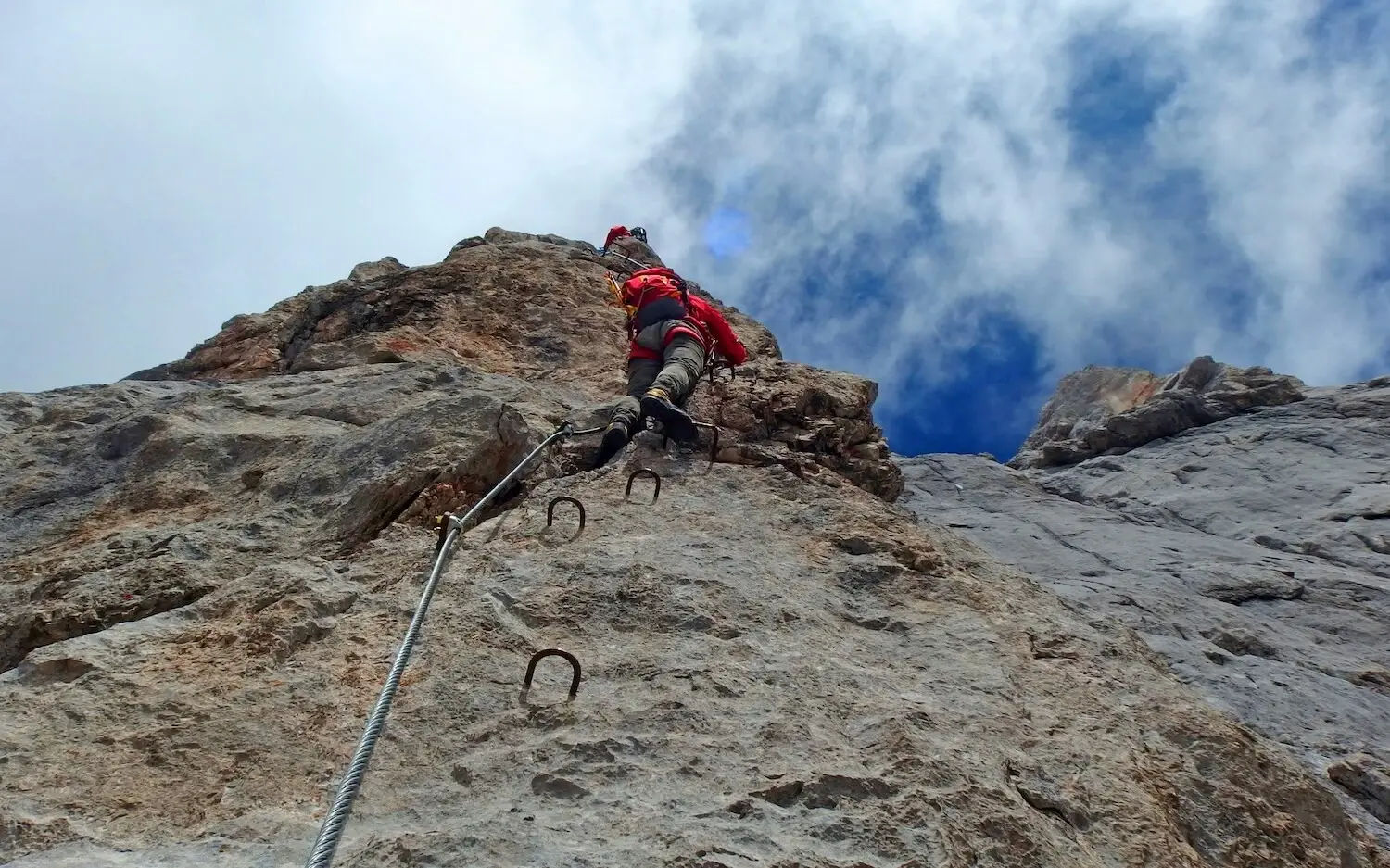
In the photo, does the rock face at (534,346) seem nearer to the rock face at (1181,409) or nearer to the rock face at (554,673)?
the rock face at (554,673)

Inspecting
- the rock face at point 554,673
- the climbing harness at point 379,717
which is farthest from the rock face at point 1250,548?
the climbing harness at point 379,717

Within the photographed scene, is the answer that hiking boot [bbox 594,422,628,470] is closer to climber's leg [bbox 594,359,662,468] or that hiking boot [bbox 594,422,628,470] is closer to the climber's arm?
climber's leg [bbox 594,359,662,468]

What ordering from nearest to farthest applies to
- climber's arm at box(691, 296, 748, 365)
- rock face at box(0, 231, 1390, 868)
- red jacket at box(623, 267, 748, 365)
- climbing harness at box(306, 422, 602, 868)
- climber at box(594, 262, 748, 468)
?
climbing harness at box(306, 422, 602, 868) → rock face at box(0, 231, 1390, 868) → climber at box(594, 262, 748, 468) → red jacket at box(623, 267, 748, 365) → climber's arm at box(691, 296, 748, 365)

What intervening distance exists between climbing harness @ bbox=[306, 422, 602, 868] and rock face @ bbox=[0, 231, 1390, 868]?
0.30 feet

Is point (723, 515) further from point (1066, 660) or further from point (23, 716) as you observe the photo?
point (23, 716)

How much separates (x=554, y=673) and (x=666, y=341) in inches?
135

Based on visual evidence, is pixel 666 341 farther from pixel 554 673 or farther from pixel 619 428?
pixel 554 673

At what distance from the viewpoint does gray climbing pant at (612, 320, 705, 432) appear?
596cm

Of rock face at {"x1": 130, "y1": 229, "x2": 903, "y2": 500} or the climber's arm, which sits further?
the climber's arm

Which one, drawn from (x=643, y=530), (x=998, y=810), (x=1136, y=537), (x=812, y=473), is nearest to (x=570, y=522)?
(x=643, y=530)

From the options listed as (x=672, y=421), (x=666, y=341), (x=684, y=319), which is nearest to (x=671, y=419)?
(x=672, y=421)

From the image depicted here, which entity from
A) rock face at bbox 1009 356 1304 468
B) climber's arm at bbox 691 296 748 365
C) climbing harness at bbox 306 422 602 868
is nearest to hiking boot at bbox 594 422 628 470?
climbing harness at bbox 306 422 602 868

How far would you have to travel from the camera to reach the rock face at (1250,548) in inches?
185

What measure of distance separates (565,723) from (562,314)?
537 centimetres
